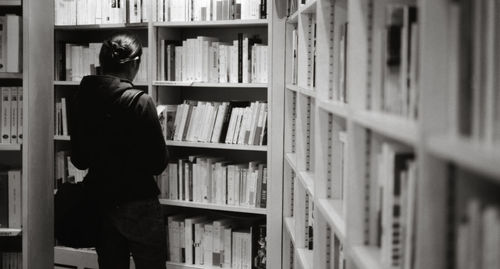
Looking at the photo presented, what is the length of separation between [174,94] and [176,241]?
0.93 metres

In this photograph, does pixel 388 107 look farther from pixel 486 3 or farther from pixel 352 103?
pixel 486 3

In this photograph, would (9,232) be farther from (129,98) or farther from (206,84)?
(206,84)

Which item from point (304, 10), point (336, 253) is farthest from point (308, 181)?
point (304, 10)

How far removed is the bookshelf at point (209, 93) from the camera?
336 cm

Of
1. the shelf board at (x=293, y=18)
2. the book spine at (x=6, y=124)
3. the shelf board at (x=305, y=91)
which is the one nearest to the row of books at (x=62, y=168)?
the book spine at (x=6, y=124)

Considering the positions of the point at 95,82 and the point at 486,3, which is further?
the point at 95,82

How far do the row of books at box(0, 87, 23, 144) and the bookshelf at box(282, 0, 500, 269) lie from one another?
151cm

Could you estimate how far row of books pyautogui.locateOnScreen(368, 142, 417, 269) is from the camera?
1.14 meters

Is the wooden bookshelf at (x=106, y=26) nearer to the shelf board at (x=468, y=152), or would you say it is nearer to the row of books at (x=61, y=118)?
the row of books at (x=61, y=118)

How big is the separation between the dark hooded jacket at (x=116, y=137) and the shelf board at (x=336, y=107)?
108 centimetres

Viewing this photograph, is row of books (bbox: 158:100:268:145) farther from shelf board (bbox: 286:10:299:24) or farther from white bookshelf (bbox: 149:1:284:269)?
shelf board (bbox: 286:10:299:24)

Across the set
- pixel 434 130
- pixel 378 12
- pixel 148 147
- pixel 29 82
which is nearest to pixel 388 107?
pixel 378 12

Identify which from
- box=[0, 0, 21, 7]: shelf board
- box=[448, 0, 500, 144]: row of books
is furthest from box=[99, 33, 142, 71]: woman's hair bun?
box=[448, 0, 500, 144]: row of books

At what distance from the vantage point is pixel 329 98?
78.7 inches
